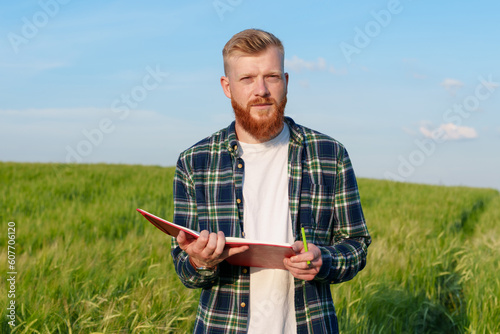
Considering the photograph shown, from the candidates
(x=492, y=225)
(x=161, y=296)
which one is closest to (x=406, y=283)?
(x=161, y=296)

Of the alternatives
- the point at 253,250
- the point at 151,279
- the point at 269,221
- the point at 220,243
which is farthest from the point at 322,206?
the point at 151,279

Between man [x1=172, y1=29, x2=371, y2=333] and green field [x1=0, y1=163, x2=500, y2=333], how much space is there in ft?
4.74

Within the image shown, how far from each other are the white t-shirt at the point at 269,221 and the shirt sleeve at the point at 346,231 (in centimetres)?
23

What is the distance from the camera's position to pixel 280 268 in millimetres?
2137

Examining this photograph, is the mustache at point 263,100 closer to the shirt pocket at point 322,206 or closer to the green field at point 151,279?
the shirt pocket at point 322,206

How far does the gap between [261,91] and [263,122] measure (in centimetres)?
→ 16

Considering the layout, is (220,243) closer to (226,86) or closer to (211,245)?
(211,245)

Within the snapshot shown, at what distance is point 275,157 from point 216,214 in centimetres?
44

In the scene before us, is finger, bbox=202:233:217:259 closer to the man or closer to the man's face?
the man

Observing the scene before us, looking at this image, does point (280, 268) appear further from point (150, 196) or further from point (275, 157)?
point (150, 196)

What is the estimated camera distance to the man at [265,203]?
2279 mm

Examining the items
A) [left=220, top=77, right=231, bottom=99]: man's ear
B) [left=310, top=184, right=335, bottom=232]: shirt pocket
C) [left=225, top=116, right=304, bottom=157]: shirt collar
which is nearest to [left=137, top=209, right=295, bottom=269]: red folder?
Answer: [left=310, top=184, right=335, bottom=232]: shirt pocket

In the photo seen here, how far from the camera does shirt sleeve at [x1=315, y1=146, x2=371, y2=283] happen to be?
2266 millimetres

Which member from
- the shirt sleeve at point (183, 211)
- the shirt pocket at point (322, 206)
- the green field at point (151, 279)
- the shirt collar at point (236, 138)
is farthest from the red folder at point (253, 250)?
the green field at point (151, 279)
